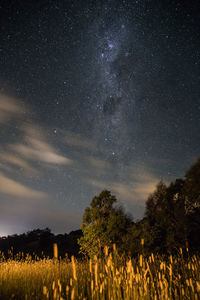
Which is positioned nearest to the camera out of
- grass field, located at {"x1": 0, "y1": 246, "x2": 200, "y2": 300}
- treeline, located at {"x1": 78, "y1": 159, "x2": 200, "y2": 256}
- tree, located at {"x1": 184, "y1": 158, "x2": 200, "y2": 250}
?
grass field, located at {"x1": 0, "y1": 246, "x2": 200, "y2": 300}

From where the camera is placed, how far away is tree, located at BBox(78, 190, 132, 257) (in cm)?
1257

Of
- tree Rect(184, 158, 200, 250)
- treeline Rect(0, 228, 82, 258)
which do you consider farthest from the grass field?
treeline Rect(0, 228, 82, 258)

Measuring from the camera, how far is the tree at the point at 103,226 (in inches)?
495

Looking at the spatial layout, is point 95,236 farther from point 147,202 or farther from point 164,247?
point 147,202

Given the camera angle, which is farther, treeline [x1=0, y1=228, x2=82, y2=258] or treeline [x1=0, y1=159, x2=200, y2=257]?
treeline [x1=0, y1=228, x2=82, y2=258]

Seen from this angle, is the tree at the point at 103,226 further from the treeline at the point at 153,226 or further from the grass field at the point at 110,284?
A: the grass field at the point at 110,284

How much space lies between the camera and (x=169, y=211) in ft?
46.1

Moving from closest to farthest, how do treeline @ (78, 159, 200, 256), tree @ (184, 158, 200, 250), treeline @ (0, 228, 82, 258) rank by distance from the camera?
treeline @ (78, 159, 200, 256) < tree @ (184, 158, 200, 250) < treeline @ (0, 228, 82, 258)

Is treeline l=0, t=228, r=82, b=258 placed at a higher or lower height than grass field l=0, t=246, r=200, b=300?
higher

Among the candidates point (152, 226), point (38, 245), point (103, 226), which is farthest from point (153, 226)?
point (38, 245)

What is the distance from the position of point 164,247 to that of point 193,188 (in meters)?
3.90

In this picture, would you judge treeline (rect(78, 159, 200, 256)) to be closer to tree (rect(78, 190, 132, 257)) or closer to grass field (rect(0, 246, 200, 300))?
tree (rect(78, 190, 132, 257))

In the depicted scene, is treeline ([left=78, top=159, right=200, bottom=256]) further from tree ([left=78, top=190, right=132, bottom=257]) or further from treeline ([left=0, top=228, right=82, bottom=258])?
treeline ([left=0, top=228, right=82, bottom=258])

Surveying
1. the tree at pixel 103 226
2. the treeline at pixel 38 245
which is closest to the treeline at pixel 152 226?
the tree at pixel 103 226
